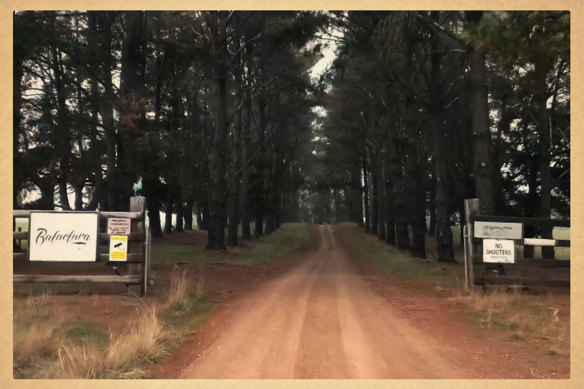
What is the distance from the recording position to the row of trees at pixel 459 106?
22.0 feet

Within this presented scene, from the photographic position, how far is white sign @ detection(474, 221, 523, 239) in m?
8.45

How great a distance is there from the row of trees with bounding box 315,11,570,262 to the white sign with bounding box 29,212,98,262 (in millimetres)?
6251

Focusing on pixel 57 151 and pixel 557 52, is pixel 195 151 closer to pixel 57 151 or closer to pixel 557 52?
pixel 57 151

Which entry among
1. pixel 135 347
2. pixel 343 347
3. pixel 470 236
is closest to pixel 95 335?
pixel 135 347

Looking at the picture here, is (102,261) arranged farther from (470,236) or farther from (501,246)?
(501,246)

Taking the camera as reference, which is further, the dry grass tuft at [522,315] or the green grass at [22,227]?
the green grass at [22,227]

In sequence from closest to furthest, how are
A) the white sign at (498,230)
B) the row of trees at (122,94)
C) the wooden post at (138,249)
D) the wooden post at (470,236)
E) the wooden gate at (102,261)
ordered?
the wooden gate at (102,261) → the wooden post at (138,249) → the row of trees at (122,94) → the white sign at (498,230) → the wooden post at (470,236)

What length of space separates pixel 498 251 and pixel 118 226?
678cm

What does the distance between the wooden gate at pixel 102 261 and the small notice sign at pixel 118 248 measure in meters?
0.08

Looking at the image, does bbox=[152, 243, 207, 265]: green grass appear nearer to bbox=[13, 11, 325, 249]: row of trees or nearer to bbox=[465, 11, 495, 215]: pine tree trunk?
bbox=[13, 11, 325, 249]: row of trees

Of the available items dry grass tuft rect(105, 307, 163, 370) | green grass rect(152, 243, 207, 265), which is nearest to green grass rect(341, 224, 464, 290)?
green grass rect(152, 243, 207, 265)

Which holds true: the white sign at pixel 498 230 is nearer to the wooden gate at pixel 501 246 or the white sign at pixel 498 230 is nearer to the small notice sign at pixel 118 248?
the wooden gate at pixel 501 246

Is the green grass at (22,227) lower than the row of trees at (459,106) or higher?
lower

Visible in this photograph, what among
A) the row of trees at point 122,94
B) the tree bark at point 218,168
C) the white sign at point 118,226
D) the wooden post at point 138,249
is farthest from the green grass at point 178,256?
the white sign at point 118,226
